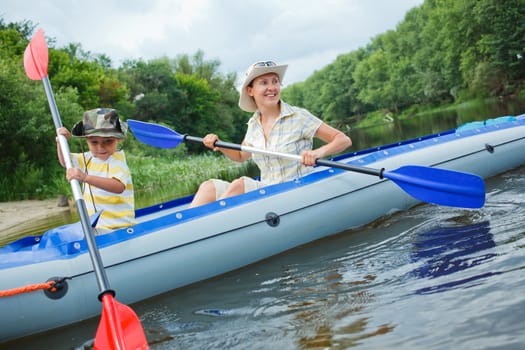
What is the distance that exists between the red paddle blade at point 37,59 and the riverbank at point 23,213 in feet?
10.8

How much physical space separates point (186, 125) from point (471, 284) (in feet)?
109

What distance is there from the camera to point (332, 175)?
386 centimetres

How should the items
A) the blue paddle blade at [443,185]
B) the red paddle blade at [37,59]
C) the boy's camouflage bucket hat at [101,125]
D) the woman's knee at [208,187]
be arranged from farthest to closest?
the red paddle blade at [37,59]
the woman's knee at [208,187]
the blue paddle blade at [443,185]
the boy's camouflage bucket hat at [101,125]

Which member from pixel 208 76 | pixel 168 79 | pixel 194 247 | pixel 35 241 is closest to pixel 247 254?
pixel 194 247

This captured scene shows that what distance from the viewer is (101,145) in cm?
323

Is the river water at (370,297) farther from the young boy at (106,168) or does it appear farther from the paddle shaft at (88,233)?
the young boy at (106,168)

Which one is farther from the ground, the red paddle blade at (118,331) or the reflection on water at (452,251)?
the red paddle blade at (118,331)

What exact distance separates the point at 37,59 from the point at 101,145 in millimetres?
1535

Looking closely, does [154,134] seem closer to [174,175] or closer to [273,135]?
[273,135]

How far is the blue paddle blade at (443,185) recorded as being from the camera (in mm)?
3262

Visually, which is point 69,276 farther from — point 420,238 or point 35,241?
point 420,238

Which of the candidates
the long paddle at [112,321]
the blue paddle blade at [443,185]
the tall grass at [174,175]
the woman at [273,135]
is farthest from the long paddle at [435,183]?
the tall grass at [174,175]

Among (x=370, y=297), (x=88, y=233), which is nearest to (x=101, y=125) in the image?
(x=88, y=233)

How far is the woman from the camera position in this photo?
3680mm
